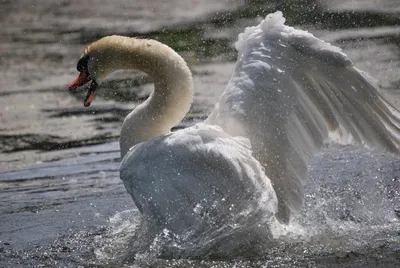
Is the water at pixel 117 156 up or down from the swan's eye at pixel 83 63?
down

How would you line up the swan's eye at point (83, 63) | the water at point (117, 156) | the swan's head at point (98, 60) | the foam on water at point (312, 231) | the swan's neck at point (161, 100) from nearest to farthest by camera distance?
the foam on water at point (312, 231) < the water at point (117, 156) < the swan's neck at point (161, 100) < the swan's head at point (98, 60) < the swan's eye at point (83, 63)

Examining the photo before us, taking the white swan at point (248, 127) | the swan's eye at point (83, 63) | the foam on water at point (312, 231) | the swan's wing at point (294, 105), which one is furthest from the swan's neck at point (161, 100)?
the foam on water at point (312, 231)

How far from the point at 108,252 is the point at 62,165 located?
2580 millimetres

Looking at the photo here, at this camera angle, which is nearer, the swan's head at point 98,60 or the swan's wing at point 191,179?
the swan's wing at point 191,179

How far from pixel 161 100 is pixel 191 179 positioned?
3.83 ft

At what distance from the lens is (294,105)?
663 cm

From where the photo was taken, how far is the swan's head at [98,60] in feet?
23.6

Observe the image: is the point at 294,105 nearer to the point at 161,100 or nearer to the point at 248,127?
the point at 248,127

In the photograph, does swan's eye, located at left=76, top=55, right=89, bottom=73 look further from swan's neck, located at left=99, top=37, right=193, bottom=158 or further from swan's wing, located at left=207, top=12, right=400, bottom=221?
swan's wing, located at left=207, top=12, right=400, bottom=221

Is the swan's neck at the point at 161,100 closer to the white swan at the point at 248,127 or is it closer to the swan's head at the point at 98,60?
the white swan at the point at 248,127

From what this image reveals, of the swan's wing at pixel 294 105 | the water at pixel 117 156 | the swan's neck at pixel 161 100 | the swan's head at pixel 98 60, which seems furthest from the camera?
the swan's head at pixel 98 60

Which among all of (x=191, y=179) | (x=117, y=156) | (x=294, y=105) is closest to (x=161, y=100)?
(x=294, y=105)

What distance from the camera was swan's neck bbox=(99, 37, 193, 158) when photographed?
6.78 meters

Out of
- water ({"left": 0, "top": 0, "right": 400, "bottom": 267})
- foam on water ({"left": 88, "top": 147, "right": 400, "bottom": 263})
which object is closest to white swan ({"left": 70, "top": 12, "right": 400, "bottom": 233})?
foam on water ({"left": 88, "top": 147, "right": 400, "bottom": 263})
